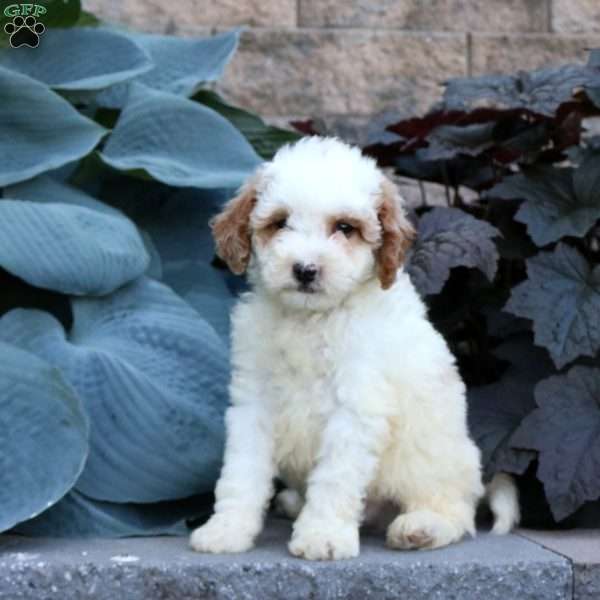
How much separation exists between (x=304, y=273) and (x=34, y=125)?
1440mm

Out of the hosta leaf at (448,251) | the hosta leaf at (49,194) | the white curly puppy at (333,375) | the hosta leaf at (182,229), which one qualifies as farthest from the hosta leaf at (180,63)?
the white curly puppy at (333,375)

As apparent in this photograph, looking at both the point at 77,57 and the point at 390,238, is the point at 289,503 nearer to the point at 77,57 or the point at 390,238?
the point at 390,238

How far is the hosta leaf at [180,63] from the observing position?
168 inches

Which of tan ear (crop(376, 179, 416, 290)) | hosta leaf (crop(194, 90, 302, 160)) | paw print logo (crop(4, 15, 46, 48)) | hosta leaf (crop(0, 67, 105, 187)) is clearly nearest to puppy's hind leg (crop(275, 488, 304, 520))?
tan ear (crop(376, 179, 416, 290))

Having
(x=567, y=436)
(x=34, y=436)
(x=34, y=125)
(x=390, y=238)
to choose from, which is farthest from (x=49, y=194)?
(x=567, y=436)

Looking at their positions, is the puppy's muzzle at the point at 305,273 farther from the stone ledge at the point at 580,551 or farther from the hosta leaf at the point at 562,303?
the stone ledge at the point at 580,551

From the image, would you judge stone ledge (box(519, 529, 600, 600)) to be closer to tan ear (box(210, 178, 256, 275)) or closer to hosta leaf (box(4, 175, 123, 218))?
tan ear (box(210, 178, 256, 275))

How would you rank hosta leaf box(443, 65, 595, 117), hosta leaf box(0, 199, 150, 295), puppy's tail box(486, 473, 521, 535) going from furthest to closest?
hosta leaf box(443, 65, 595, 117)
hosta leaf box(0, 199, 150, 295)
puppy's tail box(486, 473, 521, 535)

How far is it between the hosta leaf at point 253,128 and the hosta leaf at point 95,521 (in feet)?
5.29

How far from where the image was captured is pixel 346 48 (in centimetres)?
513

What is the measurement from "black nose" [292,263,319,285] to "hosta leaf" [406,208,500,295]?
63cm

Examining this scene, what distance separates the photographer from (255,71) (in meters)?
5.12

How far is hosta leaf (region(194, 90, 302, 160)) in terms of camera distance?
441cm

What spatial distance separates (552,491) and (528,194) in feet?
3.00
